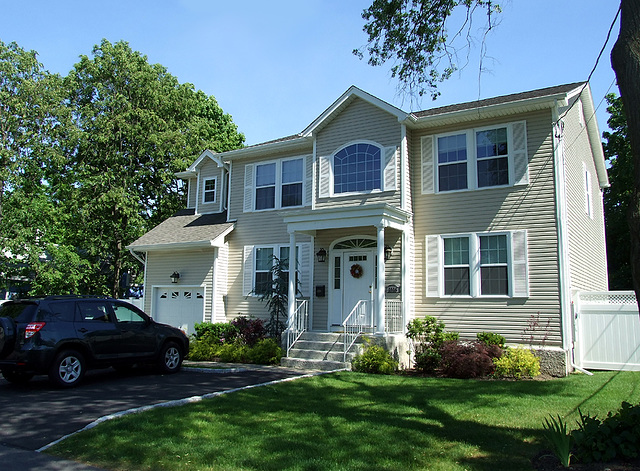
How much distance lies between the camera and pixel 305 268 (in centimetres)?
1584

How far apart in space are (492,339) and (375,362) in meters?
2.87

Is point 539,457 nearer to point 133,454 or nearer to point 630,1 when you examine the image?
point 133,454

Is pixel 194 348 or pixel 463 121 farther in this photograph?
pixel 194 348

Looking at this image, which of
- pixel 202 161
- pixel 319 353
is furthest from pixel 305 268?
pixel 202 161

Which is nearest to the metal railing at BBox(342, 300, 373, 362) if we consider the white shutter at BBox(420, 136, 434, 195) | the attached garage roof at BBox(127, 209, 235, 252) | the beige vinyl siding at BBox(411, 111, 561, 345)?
the beige vinyl siding at BBox(411, 111, 561, 345)

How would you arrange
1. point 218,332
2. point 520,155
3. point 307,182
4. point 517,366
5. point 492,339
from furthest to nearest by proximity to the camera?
point 307,182, point 218,332, point 520,155, point 492,339, point 517,366

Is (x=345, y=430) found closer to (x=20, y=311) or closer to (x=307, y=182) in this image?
(x=20, y=311)

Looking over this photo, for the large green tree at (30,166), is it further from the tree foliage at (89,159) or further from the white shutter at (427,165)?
the white shutter at (427,165)

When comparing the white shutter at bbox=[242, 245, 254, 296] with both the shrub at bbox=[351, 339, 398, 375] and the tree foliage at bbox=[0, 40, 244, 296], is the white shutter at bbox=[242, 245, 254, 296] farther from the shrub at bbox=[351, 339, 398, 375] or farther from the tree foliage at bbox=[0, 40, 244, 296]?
the tree foliage at bbox=[0, 40, 244, 296]

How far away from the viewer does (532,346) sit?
12.5 m

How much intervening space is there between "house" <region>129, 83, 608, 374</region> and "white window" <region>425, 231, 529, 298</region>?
1.1 inches

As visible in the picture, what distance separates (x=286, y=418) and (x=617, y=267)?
2618 centimetres

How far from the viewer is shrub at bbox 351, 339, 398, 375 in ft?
39.3

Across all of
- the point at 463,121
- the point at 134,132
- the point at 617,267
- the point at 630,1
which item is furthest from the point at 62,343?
the point at 617,267
